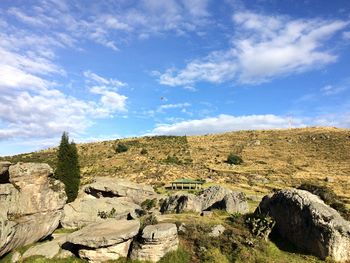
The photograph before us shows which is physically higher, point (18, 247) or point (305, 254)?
point (18, 247)

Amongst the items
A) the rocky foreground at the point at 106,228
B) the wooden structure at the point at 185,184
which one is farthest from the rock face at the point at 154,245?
the wooden structure at the point at 185,184

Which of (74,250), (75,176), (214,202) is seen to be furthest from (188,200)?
(75,176)

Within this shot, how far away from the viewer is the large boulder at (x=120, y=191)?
4475 cm

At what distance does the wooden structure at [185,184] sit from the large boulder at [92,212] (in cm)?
1361

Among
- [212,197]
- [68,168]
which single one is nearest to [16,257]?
[212,197]

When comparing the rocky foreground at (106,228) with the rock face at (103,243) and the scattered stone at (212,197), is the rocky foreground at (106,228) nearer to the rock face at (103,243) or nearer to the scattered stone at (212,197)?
the rock face at (103,243)

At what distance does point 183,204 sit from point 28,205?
1345cm

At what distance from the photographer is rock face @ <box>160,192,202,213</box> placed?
3128 centimetres

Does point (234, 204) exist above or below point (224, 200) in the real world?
below

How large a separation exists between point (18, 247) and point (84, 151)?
76490 millimetres

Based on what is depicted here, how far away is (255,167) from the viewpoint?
7581 cm

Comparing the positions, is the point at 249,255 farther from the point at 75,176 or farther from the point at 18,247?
→ the point at 75,176

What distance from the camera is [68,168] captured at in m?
42.7

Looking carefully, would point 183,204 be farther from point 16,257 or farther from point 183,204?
point 16,257
